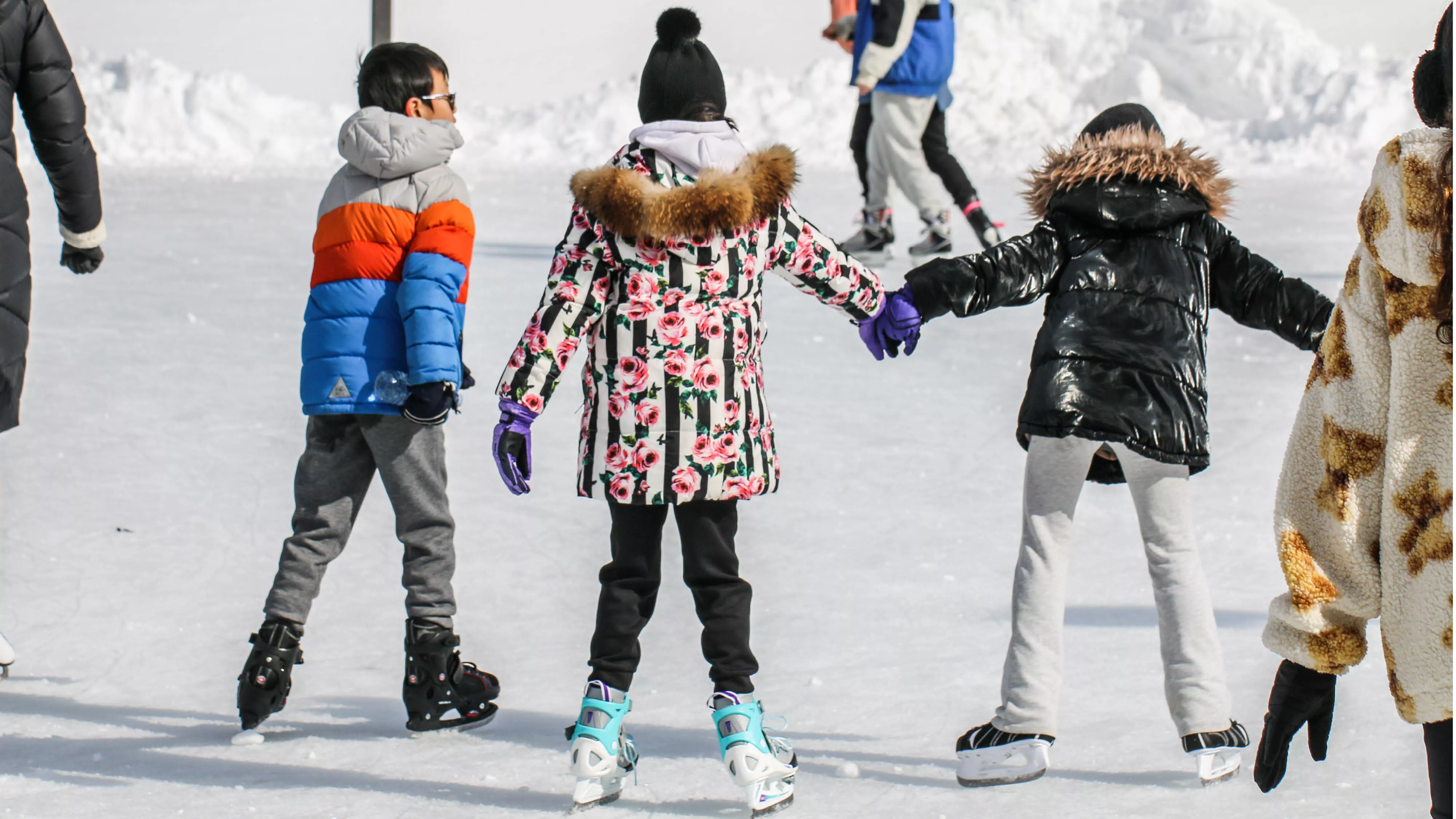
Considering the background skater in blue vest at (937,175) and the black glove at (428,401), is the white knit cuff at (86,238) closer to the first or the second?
the black glove at (428,401)

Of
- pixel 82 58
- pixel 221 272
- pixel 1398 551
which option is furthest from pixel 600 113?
pixel 1398 551

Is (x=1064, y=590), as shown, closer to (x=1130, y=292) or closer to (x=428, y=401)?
(x=1130, y=292)

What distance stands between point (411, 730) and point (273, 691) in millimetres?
268

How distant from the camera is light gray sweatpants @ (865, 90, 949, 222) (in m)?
7.66

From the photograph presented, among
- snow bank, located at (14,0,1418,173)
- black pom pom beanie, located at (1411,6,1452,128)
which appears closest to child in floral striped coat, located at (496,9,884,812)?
black pom pom beanie, located at (1411,6,1452,128)

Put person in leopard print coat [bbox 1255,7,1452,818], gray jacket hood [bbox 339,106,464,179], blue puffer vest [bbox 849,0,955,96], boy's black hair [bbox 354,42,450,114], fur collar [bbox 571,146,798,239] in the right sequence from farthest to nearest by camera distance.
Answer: blue puffer vest [bbox 849,0,955,96], boy's black hair [bbox 354,42,450,114], gray jacket hood [bbox 339,106,464,179], fur collar [bbox 571,146,798,239], person in leopard print coat [bbox 1255,7,1452,818]

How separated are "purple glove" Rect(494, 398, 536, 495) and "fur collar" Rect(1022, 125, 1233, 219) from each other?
1.04 metres

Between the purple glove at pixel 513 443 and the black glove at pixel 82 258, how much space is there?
1243 millimetres

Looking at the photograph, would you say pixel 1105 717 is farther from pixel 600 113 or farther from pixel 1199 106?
pixel 1199 106

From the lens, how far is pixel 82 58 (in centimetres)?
1986

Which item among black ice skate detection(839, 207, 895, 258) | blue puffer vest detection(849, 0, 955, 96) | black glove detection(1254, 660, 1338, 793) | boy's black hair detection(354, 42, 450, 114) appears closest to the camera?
black glove detection(1254, 660, 1338, 793)

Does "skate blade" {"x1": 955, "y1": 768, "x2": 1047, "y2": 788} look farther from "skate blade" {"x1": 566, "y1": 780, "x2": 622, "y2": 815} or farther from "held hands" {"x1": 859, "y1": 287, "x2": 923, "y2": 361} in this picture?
"held hands" {"x1": 859, "y1": 287, "x2": 923, "y2": 361}

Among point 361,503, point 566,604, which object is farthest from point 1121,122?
point 566,604

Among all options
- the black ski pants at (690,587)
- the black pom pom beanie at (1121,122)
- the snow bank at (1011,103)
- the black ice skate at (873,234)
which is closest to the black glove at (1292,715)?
the black ski pants at (690,587)
